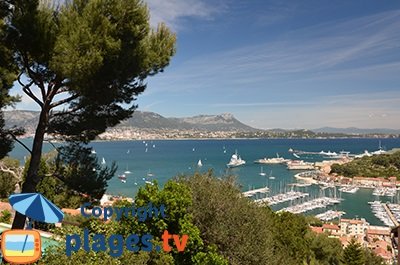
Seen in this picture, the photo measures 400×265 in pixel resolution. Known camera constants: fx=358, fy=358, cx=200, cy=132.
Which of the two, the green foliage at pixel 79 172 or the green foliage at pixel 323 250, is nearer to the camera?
the green foliage at pixel 79 172

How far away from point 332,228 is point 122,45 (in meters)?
37.1

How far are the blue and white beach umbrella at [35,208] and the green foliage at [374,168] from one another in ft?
277

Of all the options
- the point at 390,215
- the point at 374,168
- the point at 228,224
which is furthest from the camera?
the point at 374,168

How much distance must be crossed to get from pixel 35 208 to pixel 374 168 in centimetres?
9231

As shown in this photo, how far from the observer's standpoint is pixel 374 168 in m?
85.9

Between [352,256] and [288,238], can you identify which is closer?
[288,238]

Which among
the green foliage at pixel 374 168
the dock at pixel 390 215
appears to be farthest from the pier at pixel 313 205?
the green foliage at pixel 374 168

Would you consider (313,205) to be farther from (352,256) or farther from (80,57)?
(80,57)

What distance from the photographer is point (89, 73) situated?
19.0ft

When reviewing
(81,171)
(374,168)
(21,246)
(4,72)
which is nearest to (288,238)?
(81,171)

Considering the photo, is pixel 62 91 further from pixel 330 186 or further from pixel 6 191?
pixel 330 186

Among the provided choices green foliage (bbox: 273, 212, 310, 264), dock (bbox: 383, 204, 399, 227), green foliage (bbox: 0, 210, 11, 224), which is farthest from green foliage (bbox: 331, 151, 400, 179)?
green foliage (bbox: 0, 210, 11, 224)

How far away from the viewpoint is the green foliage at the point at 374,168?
80.8 meters

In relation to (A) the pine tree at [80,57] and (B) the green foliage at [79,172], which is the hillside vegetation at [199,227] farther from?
(A) the pine tree at [80,57]
